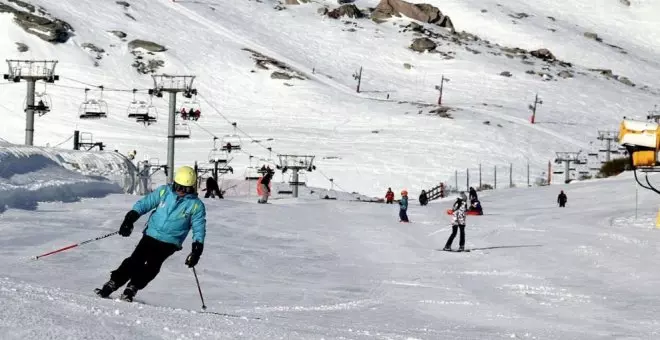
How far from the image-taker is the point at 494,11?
178 metres

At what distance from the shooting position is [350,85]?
122 m

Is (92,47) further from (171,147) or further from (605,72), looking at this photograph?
(605,72)

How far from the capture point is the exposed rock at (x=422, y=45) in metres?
142

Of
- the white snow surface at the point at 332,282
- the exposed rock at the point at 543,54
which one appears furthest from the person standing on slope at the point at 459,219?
the exposed rock at the point at 543,54

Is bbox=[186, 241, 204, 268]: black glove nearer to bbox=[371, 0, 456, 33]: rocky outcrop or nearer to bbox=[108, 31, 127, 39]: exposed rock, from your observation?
bbox=[108, 31, 127, 39]: exposed rock

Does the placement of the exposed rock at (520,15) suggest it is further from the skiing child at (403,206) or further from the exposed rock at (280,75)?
the skiing child at (403,206)

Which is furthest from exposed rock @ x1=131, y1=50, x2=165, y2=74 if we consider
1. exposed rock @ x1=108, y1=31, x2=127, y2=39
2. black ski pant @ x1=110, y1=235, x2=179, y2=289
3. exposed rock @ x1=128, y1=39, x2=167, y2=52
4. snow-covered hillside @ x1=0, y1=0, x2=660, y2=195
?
black ski pant @ x1=110, y1=235, x2=179, y2=289

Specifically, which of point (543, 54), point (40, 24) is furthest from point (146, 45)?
point (543, 54)

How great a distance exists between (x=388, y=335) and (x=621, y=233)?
19.8m

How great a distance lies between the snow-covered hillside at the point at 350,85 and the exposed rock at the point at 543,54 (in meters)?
3.60

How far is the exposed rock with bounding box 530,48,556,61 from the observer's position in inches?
5920

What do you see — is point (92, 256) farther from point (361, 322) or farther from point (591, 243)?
point (591, 243)

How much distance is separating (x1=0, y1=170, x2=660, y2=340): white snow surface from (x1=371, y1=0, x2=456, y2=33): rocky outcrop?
13362cm

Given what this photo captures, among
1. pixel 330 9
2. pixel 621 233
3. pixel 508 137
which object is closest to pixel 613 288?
pixel 621 233
